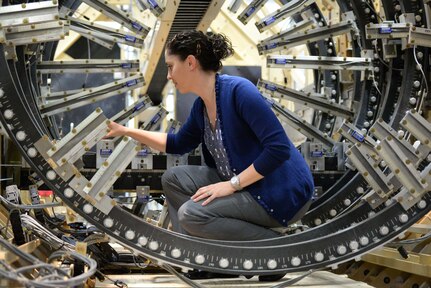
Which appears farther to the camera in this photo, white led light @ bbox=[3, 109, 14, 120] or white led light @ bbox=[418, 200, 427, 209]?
white led light @ bbox=[418, 200, 427, 209]

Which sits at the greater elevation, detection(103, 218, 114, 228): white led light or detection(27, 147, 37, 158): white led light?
detection(27, 147, 37, 158): white led light

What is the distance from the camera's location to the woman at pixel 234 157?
2967 mm

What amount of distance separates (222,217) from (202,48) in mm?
795

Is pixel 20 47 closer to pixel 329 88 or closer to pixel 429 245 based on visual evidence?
pixel 429 245

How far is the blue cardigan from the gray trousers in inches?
2.2

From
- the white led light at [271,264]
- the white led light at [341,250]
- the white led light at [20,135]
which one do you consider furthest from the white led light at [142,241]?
the white led light at [341,250]

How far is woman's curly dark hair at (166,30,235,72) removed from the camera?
10.1 feet

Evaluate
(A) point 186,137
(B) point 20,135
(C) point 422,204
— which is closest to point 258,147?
(A) point 186,137

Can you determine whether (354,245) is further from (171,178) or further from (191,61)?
(191,61)

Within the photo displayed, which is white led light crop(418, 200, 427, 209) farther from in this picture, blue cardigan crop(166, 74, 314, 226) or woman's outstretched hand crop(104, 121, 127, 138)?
woman's outstretched hand crop(104, 121, 127, 138)

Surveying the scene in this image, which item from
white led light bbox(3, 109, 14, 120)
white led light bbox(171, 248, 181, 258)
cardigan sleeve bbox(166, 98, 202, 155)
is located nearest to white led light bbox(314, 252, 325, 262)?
white led light bbox(171, 248, 181, 258)

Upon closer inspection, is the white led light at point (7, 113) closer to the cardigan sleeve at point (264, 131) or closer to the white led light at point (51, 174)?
the white led light at point (51, 174)

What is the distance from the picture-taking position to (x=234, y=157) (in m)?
3.11

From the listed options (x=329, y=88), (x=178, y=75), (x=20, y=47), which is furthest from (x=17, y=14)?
(x=329, y=88)
